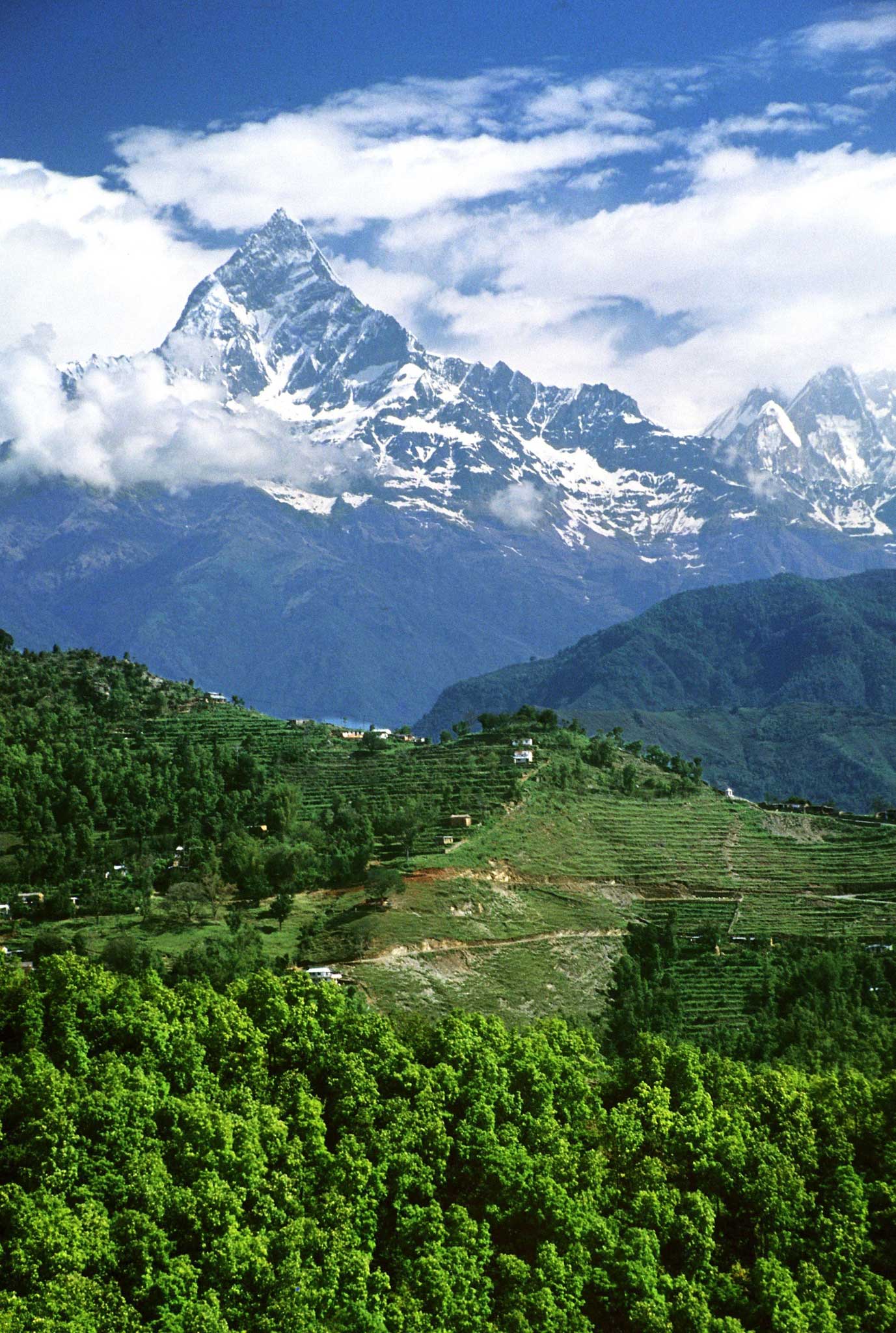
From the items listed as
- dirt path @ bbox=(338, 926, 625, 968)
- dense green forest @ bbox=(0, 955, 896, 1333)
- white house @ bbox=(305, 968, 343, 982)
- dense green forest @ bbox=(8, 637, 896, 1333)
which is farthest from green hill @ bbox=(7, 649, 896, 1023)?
dense green forest @ bbox=(0, 955, 896, 1333)

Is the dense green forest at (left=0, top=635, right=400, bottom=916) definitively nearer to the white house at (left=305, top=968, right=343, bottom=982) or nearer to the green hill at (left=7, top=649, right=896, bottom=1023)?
the green hill at (left=7, top=649, right=896, bottom=1023)

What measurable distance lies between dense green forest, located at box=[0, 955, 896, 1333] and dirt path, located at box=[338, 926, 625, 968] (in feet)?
110

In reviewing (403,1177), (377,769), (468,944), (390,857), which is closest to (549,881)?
(390,857)

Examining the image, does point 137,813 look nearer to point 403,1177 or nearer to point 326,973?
point 326,973

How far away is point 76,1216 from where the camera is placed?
63438mm

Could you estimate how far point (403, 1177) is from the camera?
69688 mm

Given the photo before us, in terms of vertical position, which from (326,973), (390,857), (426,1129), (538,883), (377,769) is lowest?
(426,1129)

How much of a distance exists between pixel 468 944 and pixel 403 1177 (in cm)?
5620

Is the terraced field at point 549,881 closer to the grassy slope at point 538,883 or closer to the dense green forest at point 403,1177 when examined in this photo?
the grassy slope at point 538,883

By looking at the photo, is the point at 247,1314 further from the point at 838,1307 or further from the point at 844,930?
the point at 844,930

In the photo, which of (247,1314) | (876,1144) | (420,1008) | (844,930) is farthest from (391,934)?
(247,1314)

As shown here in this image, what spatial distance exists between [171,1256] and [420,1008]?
4774 centimetres

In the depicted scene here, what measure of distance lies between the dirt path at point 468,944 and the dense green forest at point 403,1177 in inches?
1323

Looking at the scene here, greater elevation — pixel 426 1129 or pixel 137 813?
pixel 137 813
